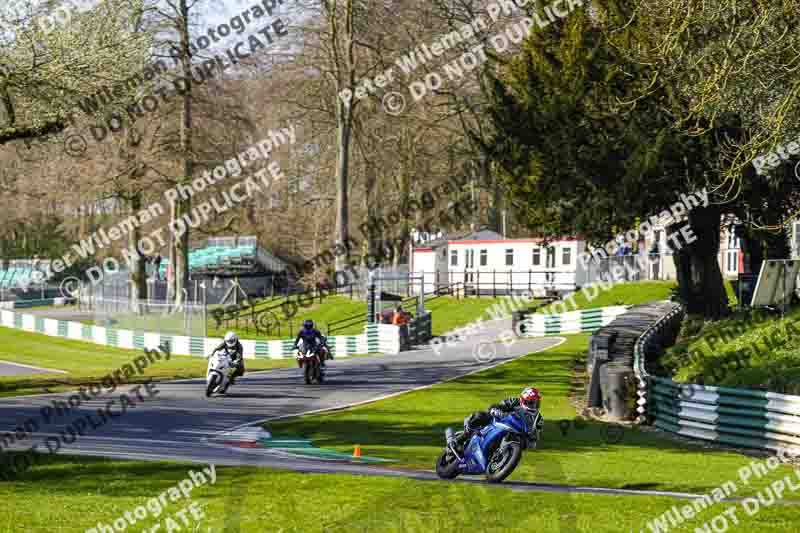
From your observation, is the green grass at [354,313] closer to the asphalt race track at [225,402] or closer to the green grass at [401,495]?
the asphalt race track at [225,402]

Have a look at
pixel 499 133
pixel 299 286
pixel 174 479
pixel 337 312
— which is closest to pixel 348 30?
pixel 337 312

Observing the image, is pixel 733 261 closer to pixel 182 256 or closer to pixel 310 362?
pixel 182 256

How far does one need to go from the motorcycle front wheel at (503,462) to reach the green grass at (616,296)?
3267 centimetres

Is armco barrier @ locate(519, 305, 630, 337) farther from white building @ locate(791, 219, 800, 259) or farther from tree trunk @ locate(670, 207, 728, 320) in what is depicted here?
tree trunk @ locate(670, 207, 728, 320)

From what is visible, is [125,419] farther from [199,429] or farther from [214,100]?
[214,100]

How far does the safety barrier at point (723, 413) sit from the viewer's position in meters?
16.4

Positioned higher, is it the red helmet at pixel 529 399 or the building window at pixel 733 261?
the building window at pixel 733 261

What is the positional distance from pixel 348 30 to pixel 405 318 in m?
20.1

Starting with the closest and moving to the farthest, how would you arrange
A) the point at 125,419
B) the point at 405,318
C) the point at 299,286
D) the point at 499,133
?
the point at 125,419, the point at 499,133, the point at 405,318, the point at 299,286

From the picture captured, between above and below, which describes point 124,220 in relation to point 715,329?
above

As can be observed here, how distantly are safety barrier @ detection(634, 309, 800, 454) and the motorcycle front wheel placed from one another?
616cm

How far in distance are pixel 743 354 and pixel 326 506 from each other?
13.7 meters

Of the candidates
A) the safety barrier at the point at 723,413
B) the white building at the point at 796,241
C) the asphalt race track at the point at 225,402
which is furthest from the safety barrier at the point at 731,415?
the white building at the point at 796,241

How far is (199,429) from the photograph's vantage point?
19.2 meters
